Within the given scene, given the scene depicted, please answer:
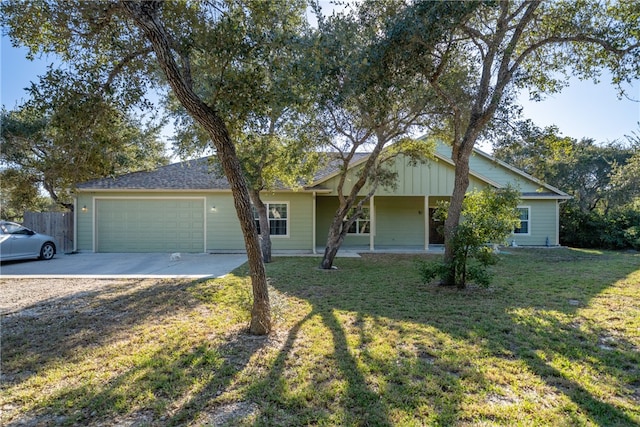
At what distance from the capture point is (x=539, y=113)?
26.4 ft

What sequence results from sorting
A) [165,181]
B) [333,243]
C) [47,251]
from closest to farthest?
[333,243], [47,251], [165,181]

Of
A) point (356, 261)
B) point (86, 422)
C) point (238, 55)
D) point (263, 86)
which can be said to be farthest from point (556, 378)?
point (356, 261)

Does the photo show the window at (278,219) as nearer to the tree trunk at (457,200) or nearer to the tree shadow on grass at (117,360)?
the tree trunk at (457,200)

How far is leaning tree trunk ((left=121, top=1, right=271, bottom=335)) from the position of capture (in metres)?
3.90

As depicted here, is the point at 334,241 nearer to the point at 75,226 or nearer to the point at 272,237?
the point at 272,237

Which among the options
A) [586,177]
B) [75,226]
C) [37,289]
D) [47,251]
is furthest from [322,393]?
[586,177]

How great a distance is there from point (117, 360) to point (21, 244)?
32.7 feet

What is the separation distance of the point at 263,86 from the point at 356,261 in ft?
25.8

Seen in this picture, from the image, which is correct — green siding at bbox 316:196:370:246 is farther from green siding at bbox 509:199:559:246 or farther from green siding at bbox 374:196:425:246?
green siding at bbox 509:199:559:246

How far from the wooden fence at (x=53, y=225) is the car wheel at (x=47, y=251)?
208 cm

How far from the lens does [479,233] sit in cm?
659

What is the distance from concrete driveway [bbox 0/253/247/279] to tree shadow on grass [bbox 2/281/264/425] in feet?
9.82

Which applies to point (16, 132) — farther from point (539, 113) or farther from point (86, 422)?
point (539, 113)

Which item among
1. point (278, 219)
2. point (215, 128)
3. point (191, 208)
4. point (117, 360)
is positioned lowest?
point (117, 360)
